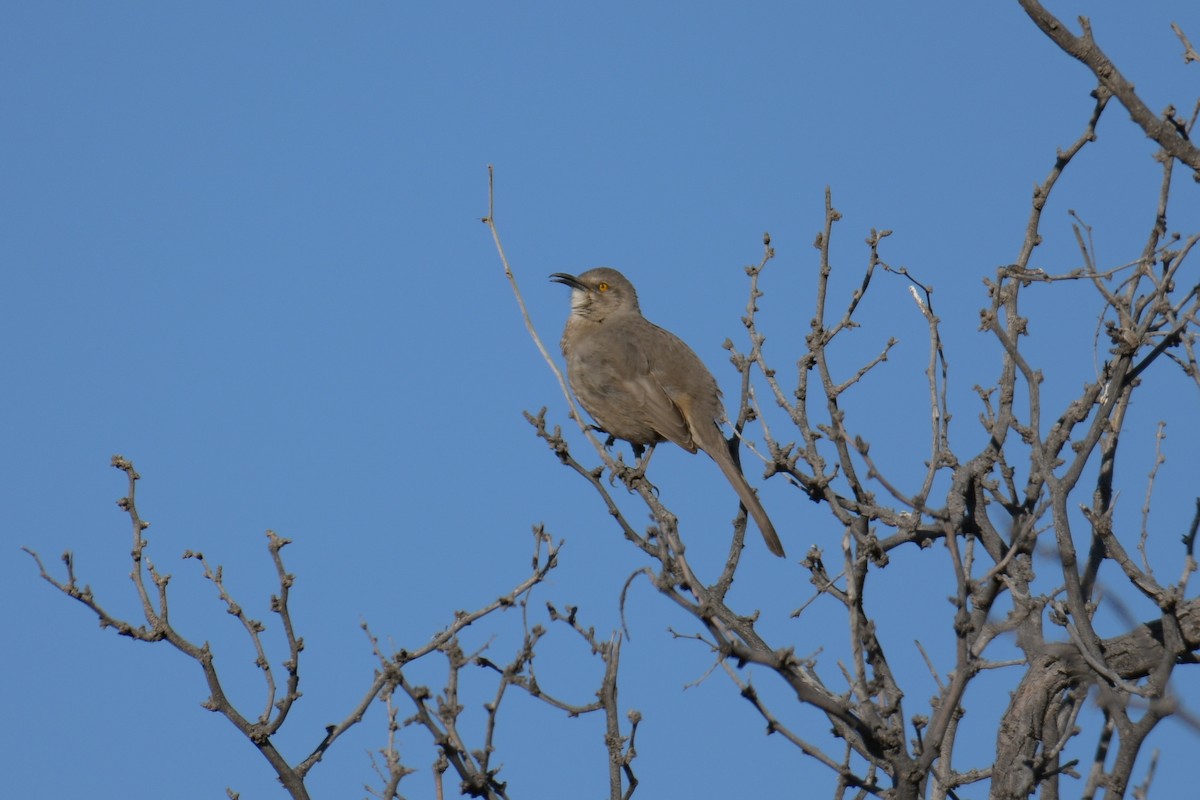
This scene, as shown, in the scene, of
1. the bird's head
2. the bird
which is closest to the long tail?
the bird

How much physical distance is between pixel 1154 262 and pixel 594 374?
13.2ft

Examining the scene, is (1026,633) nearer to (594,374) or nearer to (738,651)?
(738,651)

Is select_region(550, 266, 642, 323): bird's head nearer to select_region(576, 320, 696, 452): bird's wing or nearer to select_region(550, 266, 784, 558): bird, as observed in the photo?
select_region(550, 266, 784, 558): bird

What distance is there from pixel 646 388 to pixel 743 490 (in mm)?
1100

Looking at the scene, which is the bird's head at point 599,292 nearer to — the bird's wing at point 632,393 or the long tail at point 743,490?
the bird's wing at point 632,393

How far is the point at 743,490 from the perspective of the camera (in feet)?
24.2

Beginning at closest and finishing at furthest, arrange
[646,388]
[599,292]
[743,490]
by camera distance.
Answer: [743,490]
[646,388]
[599,292]

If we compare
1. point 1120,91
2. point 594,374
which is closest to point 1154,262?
point 1120,91

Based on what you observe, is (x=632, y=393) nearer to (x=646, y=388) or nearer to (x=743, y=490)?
(x=646, y=388)

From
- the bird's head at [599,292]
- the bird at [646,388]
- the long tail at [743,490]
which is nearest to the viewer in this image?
the long tail at [743,490]

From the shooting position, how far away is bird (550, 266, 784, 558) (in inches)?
314

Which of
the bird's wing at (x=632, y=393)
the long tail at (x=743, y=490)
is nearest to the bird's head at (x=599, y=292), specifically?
the bird's wing at (x=632, y=393)

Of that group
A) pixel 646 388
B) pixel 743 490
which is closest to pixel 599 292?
pixel 646 388

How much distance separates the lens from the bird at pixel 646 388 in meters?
7.96
